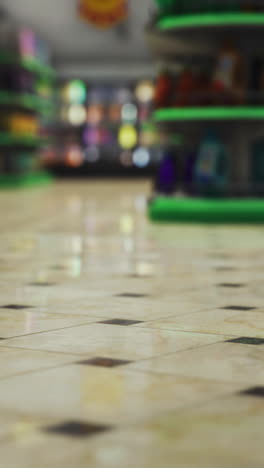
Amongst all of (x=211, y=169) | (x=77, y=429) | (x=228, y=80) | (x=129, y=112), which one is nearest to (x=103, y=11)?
(x=129, y=112)

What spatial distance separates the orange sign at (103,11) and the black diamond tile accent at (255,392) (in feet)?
59.9

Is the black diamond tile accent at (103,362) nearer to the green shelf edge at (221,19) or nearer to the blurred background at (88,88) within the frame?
the green shelf edge at (221,19)

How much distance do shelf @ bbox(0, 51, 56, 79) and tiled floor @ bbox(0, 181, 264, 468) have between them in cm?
1244

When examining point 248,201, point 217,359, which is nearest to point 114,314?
point 217,359

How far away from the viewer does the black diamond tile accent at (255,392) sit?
2373mm

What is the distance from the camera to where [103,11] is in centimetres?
2022

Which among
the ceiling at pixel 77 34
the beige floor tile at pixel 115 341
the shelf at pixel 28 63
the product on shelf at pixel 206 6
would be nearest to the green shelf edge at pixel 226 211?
the product on shelf at pixel 206 6

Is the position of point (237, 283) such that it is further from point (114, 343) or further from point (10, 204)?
point (10, 204)

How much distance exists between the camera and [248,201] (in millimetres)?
8562

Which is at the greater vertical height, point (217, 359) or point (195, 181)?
point (217, 359)

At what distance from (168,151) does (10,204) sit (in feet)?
11.6

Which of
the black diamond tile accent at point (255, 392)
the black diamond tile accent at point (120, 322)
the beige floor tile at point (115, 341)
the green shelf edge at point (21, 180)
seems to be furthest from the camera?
the green shelf edge at point (21, 180)

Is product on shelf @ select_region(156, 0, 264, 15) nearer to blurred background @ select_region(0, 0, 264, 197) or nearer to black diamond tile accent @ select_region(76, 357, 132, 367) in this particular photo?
blurred background @ select_region(0, 0, 264, 197)

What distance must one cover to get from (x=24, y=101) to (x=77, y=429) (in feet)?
56.0
